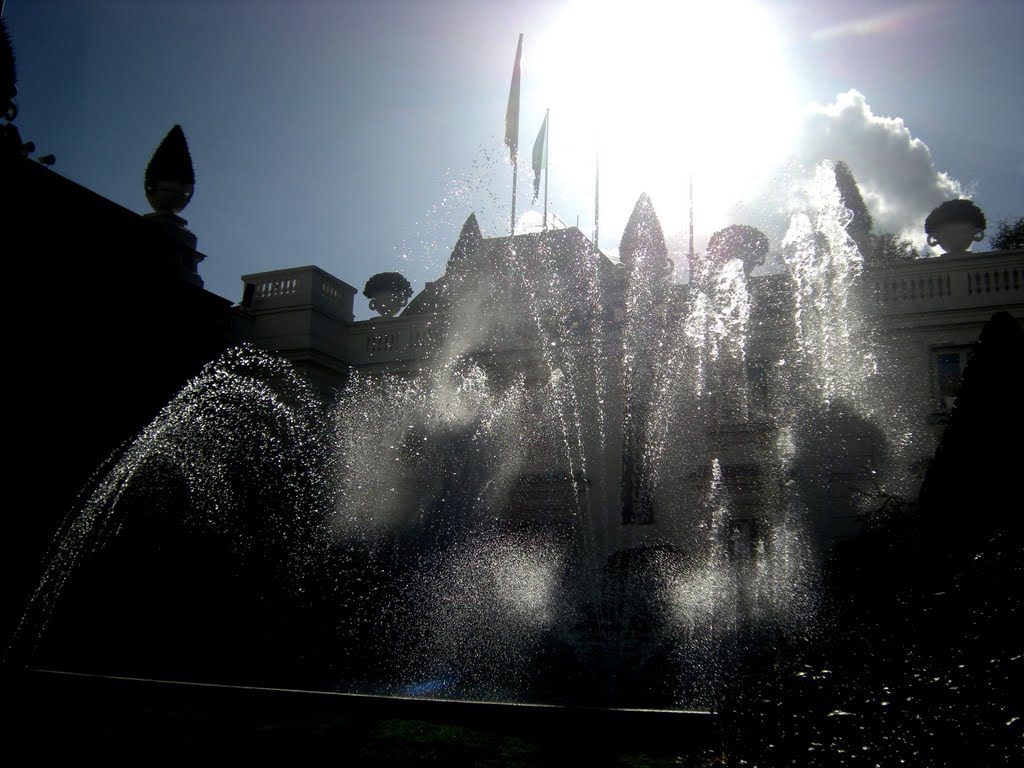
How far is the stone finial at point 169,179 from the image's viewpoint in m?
20.4

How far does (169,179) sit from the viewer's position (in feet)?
67.1

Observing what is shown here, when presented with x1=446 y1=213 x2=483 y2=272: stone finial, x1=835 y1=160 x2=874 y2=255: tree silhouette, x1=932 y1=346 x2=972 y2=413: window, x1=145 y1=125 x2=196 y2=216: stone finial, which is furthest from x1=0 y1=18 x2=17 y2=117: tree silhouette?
x1=835 y1=160 x2=874 y2=255: tree silhouette

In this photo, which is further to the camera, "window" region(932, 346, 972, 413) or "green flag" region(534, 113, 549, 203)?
"green flag" region(534, 113, 549, 203)

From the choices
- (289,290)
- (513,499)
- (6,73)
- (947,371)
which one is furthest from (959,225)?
(6,73)

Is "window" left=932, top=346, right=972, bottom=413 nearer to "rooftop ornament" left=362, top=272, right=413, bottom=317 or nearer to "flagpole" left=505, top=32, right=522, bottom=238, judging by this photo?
"flagpole" left=505, top=32, right=522, bottom=238

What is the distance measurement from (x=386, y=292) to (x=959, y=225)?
68.4 feet

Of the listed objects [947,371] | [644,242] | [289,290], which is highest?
[644,242]

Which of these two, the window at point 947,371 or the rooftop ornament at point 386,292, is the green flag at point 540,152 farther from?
the window at point 947,371

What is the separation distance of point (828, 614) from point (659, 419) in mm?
8301

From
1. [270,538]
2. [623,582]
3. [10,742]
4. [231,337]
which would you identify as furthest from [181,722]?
[231,337]

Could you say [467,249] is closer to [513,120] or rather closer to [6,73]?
[513,120]

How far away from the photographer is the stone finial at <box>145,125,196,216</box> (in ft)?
67.0

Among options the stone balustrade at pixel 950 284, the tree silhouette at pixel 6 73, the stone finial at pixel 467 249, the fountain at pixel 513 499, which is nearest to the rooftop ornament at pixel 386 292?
the stone finial at pixel 467 249

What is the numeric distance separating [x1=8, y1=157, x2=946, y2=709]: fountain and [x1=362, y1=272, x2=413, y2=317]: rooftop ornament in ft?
23.8
